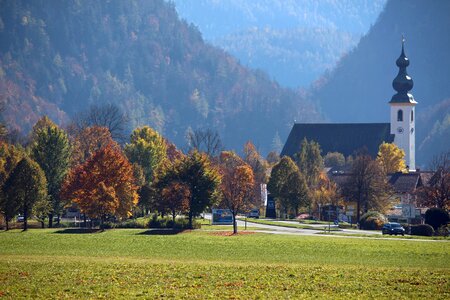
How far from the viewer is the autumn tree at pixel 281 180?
113 meters

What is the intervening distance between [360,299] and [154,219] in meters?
52.7

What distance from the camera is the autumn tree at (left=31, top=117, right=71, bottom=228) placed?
3720 inches

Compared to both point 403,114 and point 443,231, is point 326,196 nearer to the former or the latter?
point 443,231

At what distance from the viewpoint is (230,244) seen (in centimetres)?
6681

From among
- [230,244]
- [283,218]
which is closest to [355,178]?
[283,218]

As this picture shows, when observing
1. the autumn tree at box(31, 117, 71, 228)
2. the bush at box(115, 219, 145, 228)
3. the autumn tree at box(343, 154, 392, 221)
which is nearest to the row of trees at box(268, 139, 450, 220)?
the autumn tree at box(343, 154, 392, 221)

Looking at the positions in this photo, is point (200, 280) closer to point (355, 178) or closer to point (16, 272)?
point (16, 272)

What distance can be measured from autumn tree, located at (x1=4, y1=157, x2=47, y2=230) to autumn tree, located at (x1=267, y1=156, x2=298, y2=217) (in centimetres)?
3578

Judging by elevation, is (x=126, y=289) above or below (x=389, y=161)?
below

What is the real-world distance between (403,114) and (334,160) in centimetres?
1438

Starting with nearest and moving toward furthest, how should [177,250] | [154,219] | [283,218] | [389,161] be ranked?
[177,250]
[154,219]
[283,218]
[389,161]

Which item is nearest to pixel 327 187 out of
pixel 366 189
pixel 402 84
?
pixel 366 189

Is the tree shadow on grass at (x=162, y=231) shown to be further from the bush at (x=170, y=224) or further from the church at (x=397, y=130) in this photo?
the church at (x=397, y=130)

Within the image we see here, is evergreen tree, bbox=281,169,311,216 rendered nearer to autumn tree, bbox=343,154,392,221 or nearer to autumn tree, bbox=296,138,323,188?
autumn tree, bbox=343,154,392,221
